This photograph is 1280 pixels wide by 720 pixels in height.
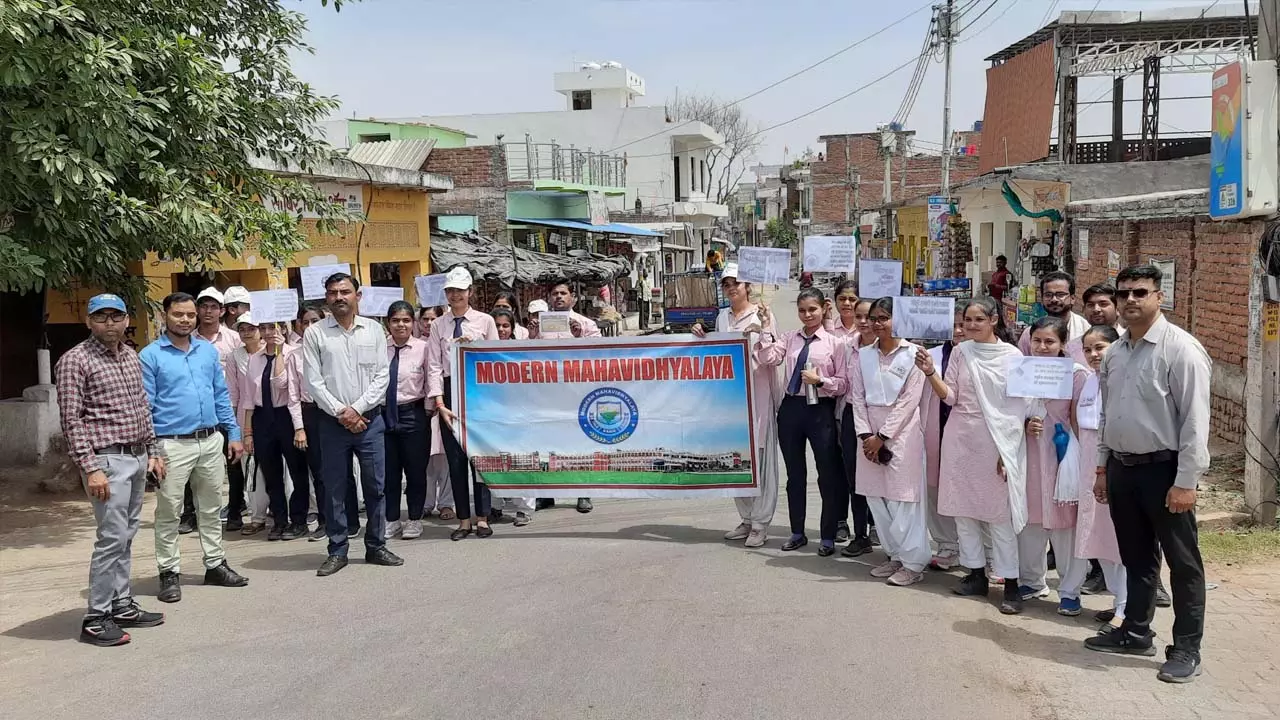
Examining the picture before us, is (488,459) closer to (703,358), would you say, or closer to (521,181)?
(703,358)

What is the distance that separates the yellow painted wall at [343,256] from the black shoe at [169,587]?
4.67 m

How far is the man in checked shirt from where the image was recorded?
5.93 m

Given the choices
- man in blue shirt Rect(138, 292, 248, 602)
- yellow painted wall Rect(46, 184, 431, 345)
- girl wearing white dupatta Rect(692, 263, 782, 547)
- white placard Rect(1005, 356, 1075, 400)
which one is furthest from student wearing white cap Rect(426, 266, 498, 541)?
white placard Rect(1005, 356, 1075, 400)

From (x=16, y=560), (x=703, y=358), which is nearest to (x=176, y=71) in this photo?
(x=16, y=560)

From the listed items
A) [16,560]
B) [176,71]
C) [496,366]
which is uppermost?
[176,71]

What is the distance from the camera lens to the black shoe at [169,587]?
266 inches

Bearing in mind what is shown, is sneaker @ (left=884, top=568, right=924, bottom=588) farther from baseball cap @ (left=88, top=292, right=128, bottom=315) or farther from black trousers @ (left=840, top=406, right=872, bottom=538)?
baseball cap @ (left=88, top=292, right=128, bottom=315)

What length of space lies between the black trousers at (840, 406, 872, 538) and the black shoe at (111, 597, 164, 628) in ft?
14.5

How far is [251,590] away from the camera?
7031 millimetres

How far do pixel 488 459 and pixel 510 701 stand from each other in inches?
148

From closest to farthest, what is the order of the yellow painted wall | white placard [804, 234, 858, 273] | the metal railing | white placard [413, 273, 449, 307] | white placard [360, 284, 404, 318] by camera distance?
white placard [804, 234, 858, 273] < white placard [413, 273, 449, 307] < white placard [360, 284, 404, 318] < the yellow painted wall < the metal railing

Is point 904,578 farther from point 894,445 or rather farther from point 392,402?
point 392,402

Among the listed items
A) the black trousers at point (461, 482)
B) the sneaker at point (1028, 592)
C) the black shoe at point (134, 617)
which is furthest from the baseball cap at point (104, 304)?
the sneaker at point (1028, 592)

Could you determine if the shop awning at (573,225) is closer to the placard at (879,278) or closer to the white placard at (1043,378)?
the placard at (879,278)
